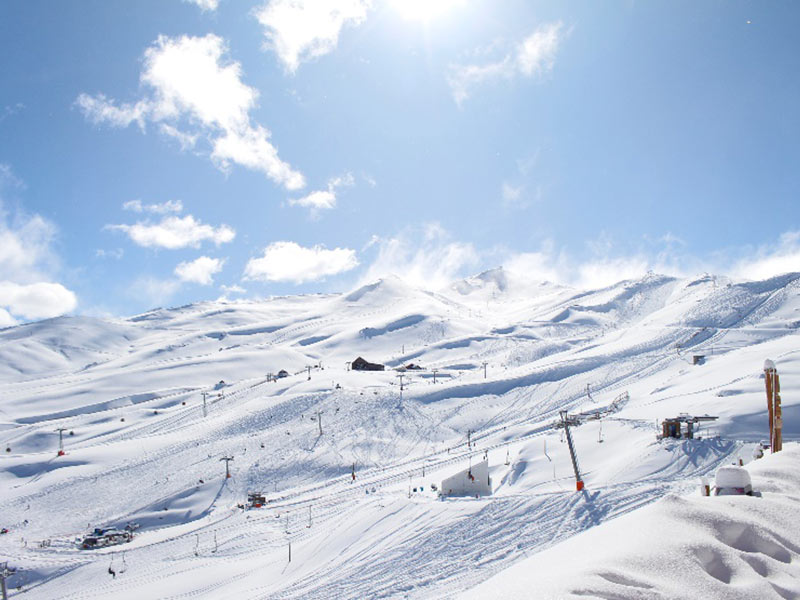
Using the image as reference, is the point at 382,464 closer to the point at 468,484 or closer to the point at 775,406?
the point at 468,484

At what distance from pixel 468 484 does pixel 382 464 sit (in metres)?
18.3

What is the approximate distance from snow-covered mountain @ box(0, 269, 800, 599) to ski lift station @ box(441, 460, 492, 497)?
3.21 feet

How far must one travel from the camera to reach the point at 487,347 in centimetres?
12850

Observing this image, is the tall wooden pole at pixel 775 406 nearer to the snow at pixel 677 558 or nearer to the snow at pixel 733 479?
the snow at pixel 733 479

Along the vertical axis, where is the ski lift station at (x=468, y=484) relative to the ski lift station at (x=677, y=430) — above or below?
below

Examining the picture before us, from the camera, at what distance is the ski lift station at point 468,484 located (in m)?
30.1

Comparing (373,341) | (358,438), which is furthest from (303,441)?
(373,341)

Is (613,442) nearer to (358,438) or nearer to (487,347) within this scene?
(358,438)

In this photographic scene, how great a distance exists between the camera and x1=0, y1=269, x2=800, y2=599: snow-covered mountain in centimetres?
2220

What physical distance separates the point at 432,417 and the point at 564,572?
5605 cm

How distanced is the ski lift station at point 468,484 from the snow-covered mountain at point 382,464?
98 centimetres

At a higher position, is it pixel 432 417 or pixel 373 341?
pixel 373 341

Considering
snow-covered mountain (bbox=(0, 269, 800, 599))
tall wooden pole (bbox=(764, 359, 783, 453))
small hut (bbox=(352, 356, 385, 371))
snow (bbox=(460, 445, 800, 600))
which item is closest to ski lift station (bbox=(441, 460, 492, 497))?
snow-covered mountain (bbox=(0, 269, 800, 599))

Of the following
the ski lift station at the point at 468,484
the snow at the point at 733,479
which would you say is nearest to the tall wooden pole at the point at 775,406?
the snow at the point at 733,479
